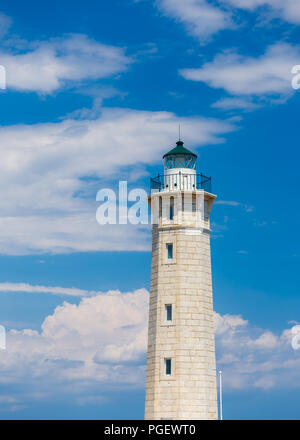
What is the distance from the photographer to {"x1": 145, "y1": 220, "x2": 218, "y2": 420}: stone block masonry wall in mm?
83812

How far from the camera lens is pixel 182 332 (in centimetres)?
8456

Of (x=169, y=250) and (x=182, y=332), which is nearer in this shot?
(x=182, y=332)

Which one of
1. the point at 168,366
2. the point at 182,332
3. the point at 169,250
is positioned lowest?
the point at 168,366

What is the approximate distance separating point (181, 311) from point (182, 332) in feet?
5.04

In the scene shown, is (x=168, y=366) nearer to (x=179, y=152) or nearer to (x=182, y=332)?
(x=182, y=332)

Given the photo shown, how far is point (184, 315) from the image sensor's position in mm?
84812

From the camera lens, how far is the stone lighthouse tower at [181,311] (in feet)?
275

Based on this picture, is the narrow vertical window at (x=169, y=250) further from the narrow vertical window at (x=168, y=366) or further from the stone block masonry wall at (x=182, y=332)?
the narrow vertical window at (x=168, y=366)

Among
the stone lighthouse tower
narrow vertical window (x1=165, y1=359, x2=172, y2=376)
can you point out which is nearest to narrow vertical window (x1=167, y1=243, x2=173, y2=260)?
the stone lighthouse tower

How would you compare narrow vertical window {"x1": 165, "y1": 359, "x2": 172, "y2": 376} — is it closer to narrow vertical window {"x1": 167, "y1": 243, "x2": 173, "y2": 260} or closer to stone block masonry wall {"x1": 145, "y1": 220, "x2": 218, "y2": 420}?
stone block masonry wall {"x1": 145, "y1": 220, "x2": 218, "y2": 420}

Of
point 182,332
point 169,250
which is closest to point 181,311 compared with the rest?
point 182,332

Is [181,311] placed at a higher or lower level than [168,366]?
higher
